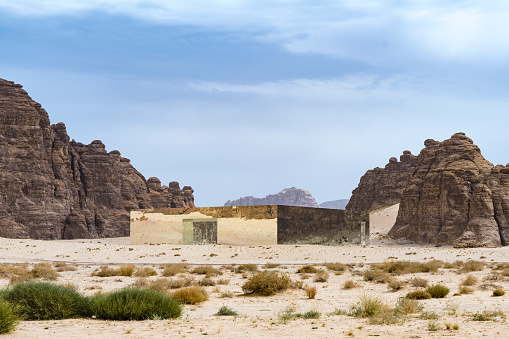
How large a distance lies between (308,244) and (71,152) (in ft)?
238

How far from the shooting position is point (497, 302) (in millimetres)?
16531

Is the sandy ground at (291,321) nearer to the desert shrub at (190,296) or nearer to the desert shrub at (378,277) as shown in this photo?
the desert shrub at (190,296)

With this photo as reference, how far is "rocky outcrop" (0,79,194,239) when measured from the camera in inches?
3484

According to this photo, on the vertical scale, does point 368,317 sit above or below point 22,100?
below

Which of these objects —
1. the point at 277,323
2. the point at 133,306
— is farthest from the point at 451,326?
the point at 133,306

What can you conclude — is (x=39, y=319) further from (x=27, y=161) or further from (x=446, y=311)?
(x=27, y=161)

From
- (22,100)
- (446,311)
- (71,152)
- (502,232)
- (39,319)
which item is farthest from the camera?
(71,152)

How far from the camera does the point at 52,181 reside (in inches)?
3708

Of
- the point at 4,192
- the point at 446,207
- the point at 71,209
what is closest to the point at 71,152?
the point at 71,209

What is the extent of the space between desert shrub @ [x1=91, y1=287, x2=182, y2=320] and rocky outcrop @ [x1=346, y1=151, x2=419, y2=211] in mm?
103739

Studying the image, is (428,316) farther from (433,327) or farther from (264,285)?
(264,285)

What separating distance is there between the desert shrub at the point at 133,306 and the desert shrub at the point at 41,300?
0.64 m

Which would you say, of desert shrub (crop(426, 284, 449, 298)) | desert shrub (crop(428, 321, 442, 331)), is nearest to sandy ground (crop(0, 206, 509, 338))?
desert shrub (crop(428, 321, 442, 331))

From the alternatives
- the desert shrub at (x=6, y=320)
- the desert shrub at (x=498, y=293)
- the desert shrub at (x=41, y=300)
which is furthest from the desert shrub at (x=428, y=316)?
the desert shrub at (x=6, y=320)
